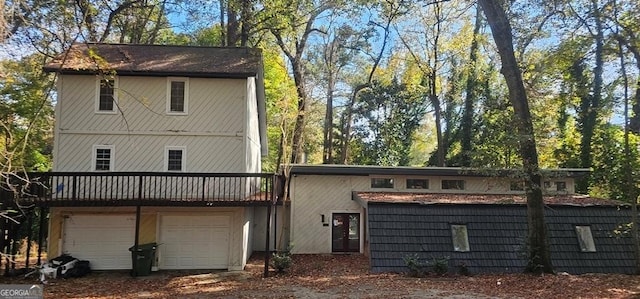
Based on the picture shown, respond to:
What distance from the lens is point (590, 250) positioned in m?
14.4

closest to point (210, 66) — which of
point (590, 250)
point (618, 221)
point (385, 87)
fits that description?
point (590, 250)

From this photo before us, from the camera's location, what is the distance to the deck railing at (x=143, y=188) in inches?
515

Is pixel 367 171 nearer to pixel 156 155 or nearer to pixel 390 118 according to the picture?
pixel 156 155

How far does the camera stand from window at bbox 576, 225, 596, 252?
1441cm

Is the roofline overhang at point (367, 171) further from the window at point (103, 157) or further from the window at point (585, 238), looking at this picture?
the window at point (103, 157)

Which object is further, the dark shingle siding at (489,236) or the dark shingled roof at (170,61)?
the dark shingled roof at (170,61)

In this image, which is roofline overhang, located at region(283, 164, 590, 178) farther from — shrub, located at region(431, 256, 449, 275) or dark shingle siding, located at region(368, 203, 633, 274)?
shrub, located at region(431, 256, 449, 275)

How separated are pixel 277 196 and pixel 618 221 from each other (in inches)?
485

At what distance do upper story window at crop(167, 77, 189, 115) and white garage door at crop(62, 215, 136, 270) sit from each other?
4111 mm

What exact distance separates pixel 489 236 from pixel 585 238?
349 cm

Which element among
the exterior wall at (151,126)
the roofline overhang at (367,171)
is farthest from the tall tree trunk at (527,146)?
the exterior wall at (151,126)

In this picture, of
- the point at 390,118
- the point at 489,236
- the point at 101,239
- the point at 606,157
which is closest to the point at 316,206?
the point at 489,236

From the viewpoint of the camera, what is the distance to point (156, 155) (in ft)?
48.4

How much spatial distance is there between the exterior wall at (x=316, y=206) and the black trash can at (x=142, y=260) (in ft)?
21.8
